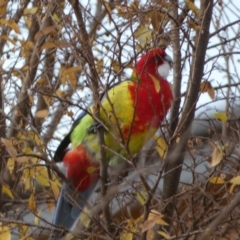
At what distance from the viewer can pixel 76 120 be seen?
3.45m

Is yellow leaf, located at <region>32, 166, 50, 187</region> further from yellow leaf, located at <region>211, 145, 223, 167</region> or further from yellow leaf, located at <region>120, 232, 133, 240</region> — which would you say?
yellow leaf, located at <region>211, 145, 223, 167</region>

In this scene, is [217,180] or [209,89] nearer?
[217,180]

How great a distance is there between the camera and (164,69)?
11.1 ft

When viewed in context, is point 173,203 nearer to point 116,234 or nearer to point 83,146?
point 116,234

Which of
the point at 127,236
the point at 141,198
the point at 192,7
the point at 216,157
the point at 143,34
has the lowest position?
the point at 127,236

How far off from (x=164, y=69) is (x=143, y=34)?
0.88 meters

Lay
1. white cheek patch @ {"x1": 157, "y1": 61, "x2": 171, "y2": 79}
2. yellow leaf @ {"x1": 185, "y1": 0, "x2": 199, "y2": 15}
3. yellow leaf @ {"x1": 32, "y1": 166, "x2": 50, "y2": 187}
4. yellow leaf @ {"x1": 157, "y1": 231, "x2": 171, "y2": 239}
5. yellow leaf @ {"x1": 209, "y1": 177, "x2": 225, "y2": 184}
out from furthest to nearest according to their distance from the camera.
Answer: white cheek patch @ {"x1": 157, "y1": 61, "x2": 171, "y2": 79}
yellow leaf @ {"x1": 32, "y1": 166, "x2": 50, "y2": 187}
yellow leaf @ {"x1": 185, "y1": 0, "x2": 199, "y2": 15}
yellow leaf @ {"x1": 209, "y1": 177, "x2": 225, "y2": 184}
yellow leaf @ {"x1": 157, "y1": 231, "x2": 171, "y2": 239}

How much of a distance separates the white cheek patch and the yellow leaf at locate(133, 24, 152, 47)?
0.84m

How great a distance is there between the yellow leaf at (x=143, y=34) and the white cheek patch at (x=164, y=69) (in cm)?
84

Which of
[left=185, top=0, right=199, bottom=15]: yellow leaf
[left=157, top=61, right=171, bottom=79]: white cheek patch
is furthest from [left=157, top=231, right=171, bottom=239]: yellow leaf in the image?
[left=157, top=61, right=171, bottom=79]: white cheek patch

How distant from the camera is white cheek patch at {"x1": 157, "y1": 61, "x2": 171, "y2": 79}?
338 cm

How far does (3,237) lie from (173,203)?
70 centimetres

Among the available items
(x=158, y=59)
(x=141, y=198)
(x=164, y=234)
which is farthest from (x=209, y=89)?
(x=158, y=59)

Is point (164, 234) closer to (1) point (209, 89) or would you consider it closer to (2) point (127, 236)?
(2) point (127, 236)
